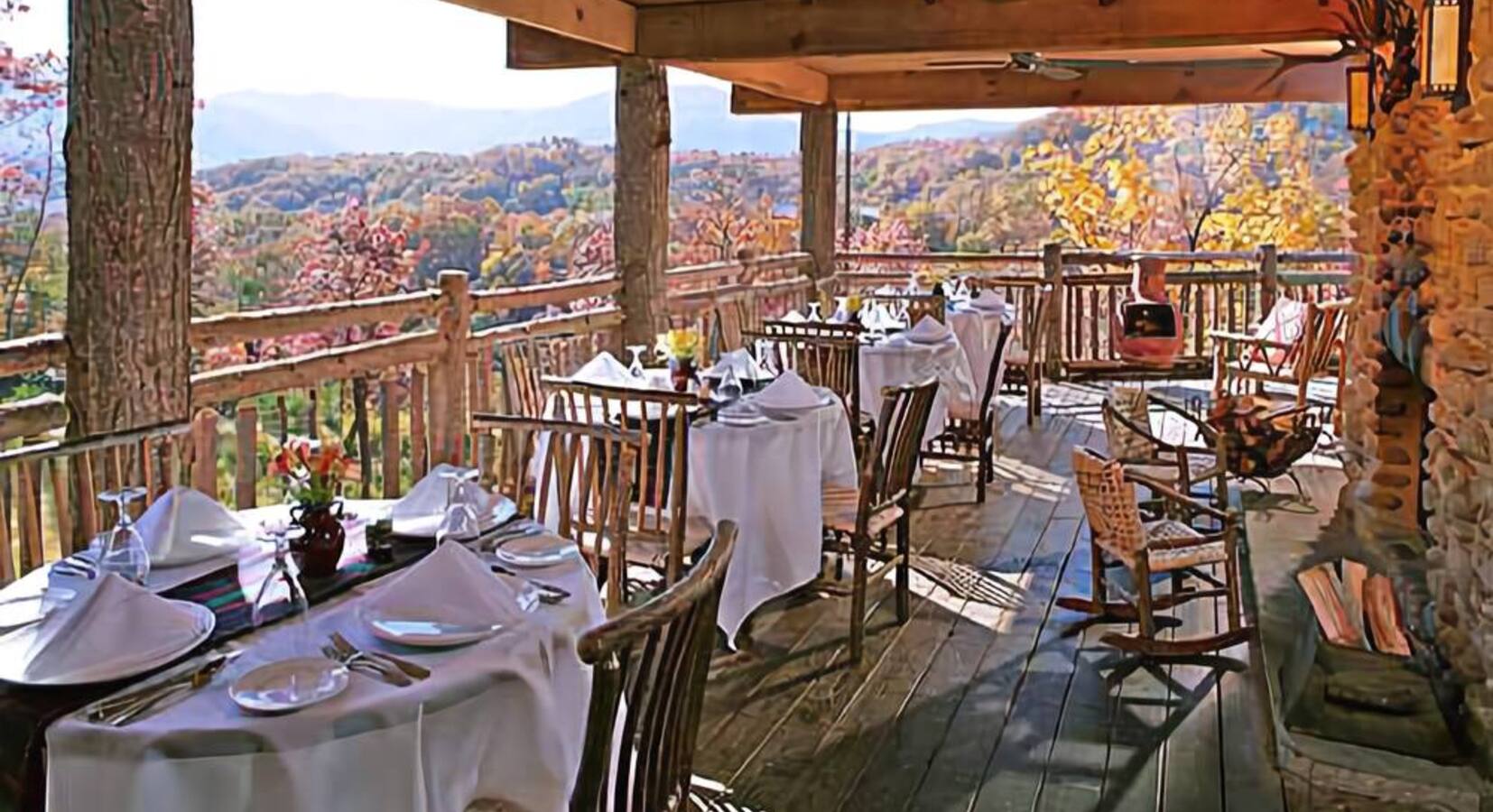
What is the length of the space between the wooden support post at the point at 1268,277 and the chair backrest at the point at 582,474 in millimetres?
7592

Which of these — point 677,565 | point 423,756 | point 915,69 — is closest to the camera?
point 423,756

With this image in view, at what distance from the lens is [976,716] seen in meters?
3.84

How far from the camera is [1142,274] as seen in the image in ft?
33.9

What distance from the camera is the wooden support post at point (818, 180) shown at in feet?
33.8

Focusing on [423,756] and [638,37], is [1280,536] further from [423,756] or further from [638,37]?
[638,37]

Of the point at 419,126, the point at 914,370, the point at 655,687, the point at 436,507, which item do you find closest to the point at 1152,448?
the point at 914,370

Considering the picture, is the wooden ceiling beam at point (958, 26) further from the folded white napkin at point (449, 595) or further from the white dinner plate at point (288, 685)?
the white dinner plate at point (288, 685)

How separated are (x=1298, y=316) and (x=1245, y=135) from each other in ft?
23.2

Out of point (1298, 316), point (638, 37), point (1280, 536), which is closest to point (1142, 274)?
point (1298, 316)

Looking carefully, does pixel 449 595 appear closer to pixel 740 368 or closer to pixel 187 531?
pixel 187 531

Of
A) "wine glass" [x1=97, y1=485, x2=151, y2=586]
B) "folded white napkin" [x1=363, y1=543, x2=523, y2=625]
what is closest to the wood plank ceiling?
"wine glass" [x1=97, y1=485, x2=151, y2=586]

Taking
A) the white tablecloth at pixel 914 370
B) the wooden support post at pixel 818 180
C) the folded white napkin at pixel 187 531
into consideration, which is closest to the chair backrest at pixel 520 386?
the white tablecloth at pixel 914 370

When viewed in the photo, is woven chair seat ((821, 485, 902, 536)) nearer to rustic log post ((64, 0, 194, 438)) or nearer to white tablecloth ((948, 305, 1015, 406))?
rustic log post ((64, 0, 194, 438))

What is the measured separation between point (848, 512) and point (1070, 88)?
5.99 m
